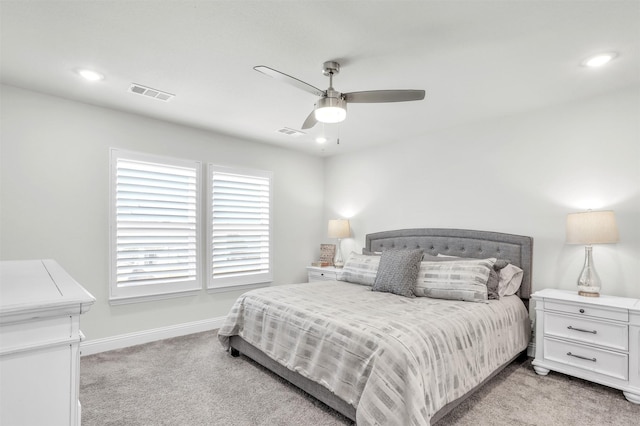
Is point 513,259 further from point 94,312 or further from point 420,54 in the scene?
point 94,312

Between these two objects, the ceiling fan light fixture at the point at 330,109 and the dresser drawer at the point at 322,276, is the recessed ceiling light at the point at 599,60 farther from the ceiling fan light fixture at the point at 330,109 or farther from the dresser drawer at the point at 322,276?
the dresser drawer at the point at 322,276

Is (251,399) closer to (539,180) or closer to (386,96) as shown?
(386,96)

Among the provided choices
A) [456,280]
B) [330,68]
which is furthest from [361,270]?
[330,68]

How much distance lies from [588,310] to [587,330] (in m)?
0.16

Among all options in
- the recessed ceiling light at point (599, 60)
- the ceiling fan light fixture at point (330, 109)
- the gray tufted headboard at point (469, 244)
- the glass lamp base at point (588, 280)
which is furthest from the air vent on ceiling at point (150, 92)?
the glass lamp base at point (588, 280)

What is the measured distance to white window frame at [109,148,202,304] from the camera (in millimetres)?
3459

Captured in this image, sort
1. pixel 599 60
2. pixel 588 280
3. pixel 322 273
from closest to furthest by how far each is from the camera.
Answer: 1. pixel 599 60
2. pixel 588 280
3. pixel 322 273

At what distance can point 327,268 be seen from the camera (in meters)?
4.93

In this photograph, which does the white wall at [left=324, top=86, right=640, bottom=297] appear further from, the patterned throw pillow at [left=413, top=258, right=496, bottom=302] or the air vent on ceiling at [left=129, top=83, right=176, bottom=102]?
the air vent on ceiling at [left=129, top=83, right=176, bottom=102]

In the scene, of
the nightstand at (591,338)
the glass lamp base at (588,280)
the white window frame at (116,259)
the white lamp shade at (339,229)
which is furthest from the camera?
the white lamp shade at (339,229)

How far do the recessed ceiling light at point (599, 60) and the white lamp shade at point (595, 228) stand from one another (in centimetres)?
115

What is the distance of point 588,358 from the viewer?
8.66ft

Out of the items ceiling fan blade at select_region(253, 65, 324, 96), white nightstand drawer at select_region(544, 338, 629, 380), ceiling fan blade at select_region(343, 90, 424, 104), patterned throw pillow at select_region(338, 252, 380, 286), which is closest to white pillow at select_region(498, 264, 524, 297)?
white nightstand drawer at select_region(544, 338, 629, 380)

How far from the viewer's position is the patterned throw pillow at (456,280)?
291cm
